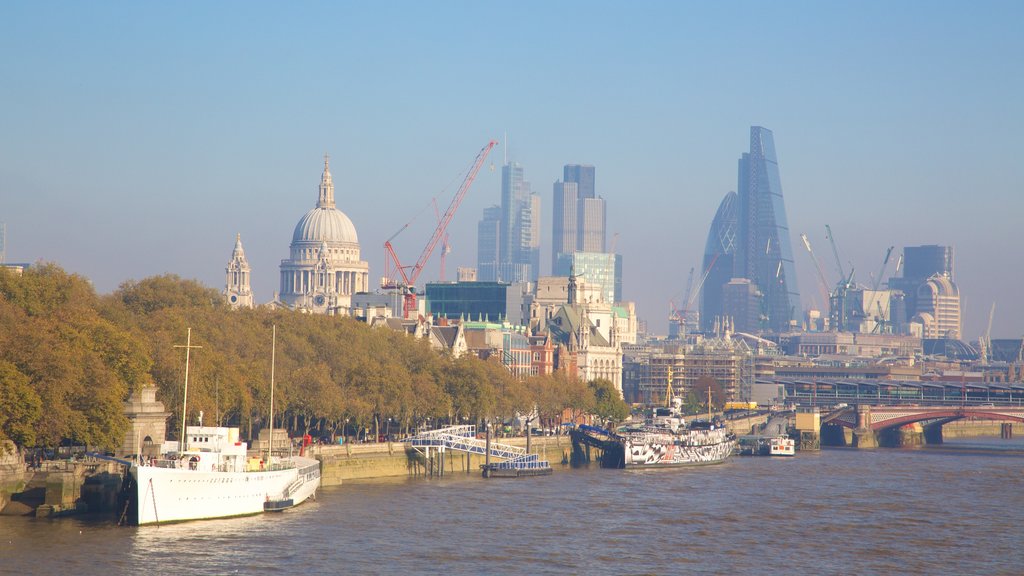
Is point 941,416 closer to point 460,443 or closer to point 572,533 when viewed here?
point 460,443

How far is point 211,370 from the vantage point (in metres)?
102

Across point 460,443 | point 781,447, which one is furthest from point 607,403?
point 460,443

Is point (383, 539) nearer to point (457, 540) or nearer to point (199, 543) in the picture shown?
point (457, 540)

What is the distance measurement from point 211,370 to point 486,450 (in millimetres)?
26570

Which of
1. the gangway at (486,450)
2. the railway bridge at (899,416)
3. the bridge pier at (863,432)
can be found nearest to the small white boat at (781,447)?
the bridge pier at (863,432)

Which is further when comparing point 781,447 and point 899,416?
point 899,416

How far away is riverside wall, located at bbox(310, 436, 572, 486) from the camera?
106 m

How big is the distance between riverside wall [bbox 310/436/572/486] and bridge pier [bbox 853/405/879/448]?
2948 inches

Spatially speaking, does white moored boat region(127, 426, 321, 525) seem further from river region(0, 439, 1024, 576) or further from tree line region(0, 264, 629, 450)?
tree line region(0, 264, 629, 450)

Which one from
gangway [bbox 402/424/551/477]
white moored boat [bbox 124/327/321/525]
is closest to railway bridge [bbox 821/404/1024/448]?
gangway [bbox 402/424/551/477]

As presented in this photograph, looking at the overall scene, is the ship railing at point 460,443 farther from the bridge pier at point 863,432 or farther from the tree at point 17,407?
the bridge pier at point 863,432

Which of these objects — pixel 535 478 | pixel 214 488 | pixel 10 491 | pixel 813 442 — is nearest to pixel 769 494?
pixel 535 478

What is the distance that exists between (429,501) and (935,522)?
27941 millimetres

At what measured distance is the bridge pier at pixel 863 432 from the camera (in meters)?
197
